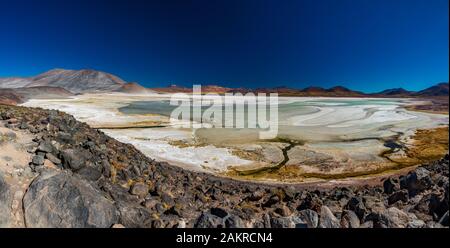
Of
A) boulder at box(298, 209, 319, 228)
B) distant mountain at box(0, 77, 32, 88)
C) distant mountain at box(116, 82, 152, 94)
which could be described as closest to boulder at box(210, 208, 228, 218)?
boulder at box(298, 209, 319, 228)

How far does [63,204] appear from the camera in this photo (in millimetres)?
6863

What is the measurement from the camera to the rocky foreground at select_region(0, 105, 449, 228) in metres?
6.82

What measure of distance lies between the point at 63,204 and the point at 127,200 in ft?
6.03

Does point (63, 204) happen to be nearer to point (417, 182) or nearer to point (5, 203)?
point (5, 203)

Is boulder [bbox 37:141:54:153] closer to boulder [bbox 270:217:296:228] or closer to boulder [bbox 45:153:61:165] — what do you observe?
boulder [bbox 45:153:61:165]

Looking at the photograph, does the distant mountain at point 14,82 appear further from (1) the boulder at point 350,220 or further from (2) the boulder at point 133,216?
(1) the boulder at point 350,220

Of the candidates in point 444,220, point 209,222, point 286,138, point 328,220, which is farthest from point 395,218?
point 286,138

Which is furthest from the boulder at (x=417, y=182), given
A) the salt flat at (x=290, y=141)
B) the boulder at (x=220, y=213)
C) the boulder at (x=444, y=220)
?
the salt flat at (x=290, y=141)

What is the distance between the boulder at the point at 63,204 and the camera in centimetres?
659

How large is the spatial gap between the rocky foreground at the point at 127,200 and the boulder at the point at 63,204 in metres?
0.02

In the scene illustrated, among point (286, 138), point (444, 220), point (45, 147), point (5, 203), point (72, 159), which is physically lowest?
point (444, 220)

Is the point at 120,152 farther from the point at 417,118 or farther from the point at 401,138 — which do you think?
the point at 417,118

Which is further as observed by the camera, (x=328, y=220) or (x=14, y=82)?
(x=14, y=82)
